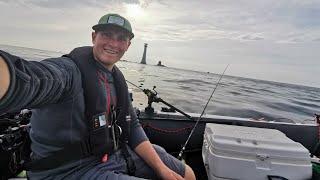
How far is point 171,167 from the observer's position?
2547 mm

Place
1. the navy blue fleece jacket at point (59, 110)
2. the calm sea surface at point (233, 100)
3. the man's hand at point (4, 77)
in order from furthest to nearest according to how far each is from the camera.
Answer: the calm sea surface at point (233, 100) → the navy blue fleece jacket at point (59, 110) → the man's hand at point (4, 77)

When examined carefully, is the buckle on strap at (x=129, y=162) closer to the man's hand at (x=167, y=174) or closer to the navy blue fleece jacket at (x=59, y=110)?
the man's hand at (x=167, y=174)

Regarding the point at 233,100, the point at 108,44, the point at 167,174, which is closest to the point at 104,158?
the point at 167,174

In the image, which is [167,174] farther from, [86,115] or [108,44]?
[108,44]

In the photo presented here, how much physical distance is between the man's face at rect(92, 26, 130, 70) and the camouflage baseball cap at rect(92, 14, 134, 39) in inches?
1.5

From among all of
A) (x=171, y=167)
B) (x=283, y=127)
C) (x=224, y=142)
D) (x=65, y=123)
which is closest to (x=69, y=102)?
(x=65, y=123)

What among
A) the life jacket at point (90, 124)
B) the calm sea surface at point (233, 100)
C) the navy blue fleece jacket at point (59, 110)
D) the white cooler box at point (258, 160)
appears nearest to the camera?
the navy blue fleece jacket at point (59, 110)

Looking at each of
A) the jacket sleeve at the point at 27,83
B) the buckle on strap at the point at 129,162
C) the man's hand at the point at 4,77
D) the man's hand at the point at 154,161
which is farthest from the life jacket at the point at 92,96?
the man's hand at the point at 4,77

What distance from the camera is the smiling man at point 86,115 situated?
160cm

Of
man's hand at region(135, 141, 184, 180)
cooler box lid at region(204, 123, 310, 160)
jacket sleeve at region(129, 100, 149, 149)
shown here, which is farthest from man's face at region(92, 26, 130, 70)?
cooler box lid at region(204, 123, 310, 160)

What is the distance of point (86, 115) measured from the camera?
1.78 m

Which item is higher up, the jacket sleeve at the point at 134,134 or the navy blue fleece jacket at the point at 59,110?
the navy blue fleece jacket at the point at 59,110

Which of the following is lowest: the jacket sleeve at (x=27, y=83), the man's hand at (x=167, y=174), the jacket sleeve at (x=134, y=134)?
the man's hand at (x=167, y=174)

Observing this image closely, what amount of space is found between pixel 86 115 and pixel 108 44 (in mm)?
548
